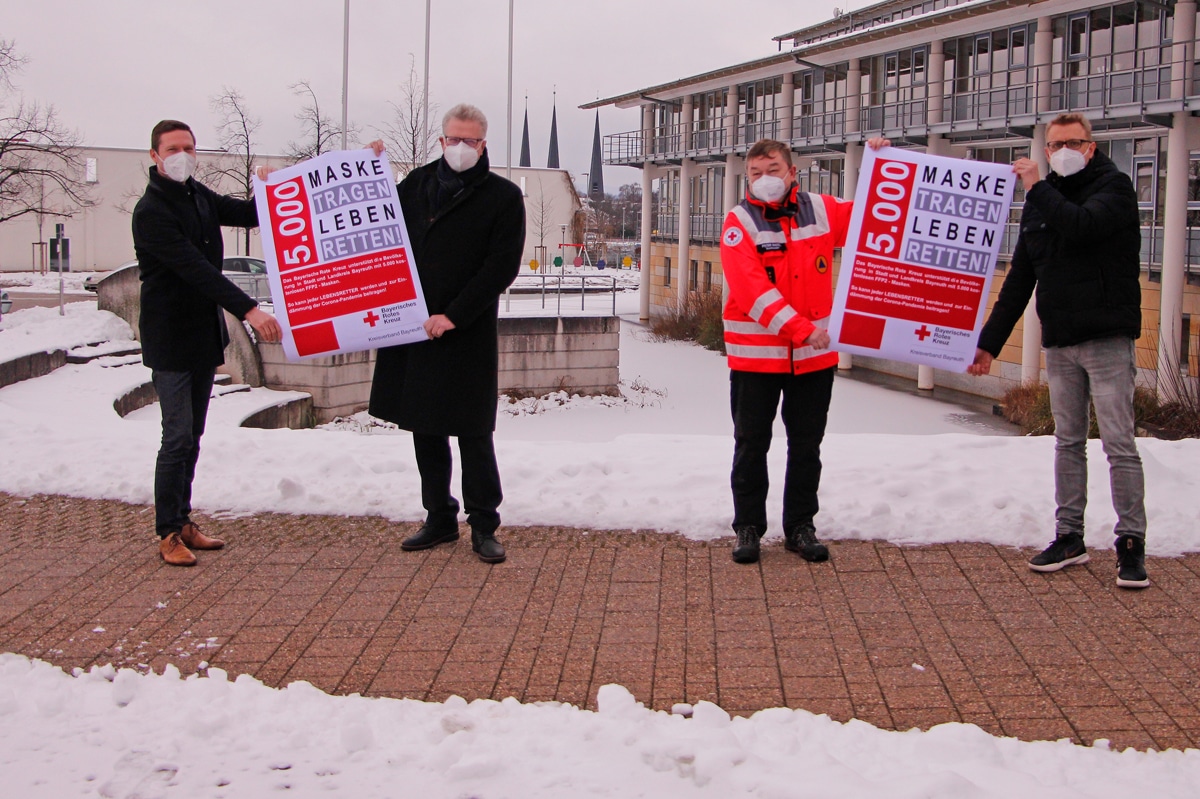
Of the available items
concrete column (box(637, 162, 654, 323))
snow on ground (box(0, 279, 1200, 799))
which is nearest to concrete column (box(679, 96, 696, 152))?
concrete column (box(637, 162, 654, 323))

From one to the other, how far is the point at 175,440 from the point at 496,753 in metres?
3.20

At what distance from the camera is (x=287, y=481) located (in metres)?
7.27

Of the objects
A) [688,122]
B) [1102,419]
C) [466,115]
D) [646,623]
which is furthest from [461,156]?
[688,122]

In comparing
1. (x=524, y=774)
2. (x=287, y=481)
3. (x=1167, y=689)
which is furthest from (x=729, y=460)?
(x=524, y=774)

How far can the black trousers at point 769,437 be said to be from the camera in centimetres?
612

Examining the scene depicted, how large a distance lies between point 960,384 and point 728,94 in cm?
1751

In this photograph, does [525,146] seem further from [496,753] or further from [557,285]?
[496,753]

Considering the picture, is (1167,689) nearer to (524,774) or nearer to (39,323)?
(524,774)

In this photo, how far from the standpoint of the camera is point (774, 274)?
19.8ft

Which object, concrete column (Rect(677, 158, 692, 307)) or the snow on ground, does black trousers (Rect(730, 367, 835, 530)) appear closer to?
the snow on ground

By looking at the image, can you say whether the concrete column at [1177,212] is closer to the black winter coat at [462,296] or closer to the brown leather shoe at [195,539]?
the black winter coat at [462,296]

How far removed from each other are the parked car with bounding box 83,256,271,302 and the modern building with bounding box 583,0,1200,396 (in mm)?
17052

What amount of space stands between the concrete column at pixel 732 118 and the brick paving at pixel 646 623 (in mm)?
41241

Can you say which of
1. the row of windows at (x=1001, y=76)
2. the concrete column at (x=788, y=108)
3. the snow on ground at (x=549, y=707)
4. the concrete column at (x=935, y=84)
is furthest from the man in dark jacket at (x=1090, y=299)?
the concrete column at (x=788, y=108)
